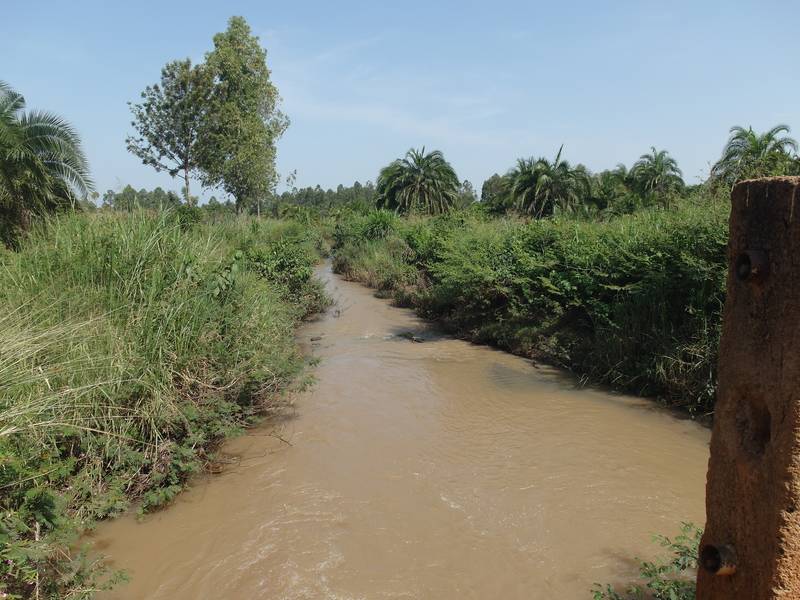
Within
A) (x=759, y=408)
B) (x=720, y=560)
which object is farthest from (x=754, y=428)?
(x=720, y=560)

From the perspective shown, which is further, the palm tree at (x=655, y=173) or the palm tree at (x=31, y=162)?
the palm tree at (x=655, y=173)

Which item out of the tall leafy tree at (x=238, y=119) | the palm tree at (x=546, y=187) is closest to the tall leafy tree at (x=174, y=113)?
the tall leafy tree at (x=238, y=119)

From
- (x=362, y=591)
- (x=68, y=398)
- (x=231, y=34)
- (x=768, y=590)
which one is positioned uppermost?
(x=231, y=34)

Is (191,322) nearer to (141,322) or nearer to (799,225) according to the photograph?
(141,322)

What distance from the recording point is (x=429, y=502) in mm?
4902

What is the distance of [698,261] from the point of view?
6957mm

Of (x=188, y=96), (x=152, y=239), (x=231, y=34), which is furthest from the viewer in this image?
(x=231, y=34)

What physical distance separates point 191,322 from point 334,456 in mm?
1961

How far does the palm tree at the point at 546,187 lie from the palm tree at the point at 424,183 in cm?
569

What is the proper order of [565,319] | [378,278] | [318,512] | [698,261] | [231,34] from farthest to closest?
[231,34] < [378,278] < [565,319] < [698,261] < [318,512]

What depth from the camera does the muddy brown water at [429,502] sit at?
3898 mm

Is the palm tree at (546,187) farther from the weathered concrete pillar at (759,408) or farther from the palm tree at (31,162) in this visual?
the weathered concrete pillar at (759,408)

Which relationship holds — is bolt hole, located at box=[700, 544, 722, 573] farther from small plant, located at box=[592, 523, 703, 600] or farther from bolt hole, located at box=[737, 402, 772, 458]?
small plant, located at box=[592, 523, 703, 600]

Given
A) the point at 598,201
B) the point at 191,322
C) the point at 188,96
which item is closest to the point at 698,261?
the point at 191,322
